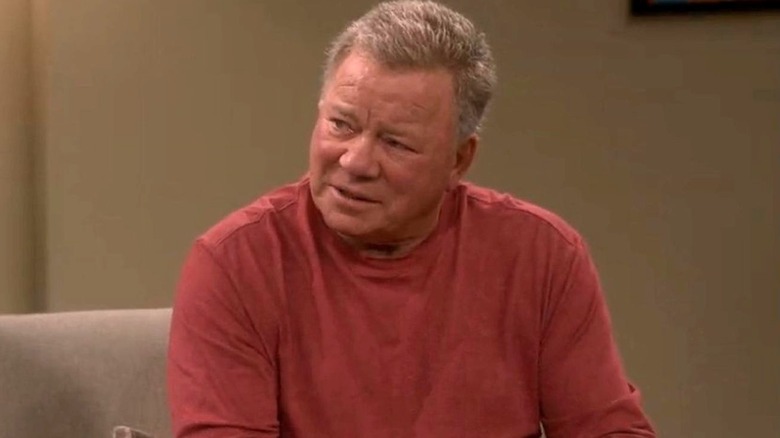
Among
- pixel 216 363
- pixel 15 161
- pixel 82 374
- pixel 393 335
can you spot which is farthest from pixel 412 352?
pixel 15 161

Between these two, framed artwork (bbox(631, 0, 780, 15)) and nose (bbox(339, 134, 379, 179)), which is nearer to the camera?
nose (bbox(339, 134, 379, 179))

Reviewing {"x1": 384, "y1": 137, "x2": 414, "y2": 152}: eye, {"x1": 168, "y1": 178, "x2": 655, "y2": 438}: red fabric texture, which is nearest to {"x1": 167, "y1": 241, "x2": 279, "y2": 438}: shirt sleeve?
{"x1": 168, "y1": 178, "x2": 655, "y2": 438}: red fabric texture

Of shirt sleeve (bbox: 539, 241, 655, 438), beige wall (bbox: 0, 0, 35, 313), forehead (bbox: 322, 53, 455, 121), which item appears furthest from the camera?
beige wall (bbox: 0, 0, 35, 313)

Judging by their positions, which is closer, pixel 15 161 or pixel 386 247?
pixel 386 247

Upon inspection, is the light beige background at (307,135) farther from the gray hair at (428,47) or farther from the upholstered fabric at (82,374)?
the gray hair at (428,47)

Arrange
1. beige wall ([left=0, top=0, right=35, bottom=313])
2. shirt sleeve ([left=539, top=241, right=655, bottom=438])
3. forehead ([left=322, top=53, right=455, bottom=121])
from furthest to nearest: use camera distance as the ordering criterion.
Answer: beige wall ([left=0, top=0, right=35, bottom=313]) → shirt sleeve ([left=539, top=241, right=655, bottom=438]) → forehead ([left=322, top=53, right=455, bottom=121])

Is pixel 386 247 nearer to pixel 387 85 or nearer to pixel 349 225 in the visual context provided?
pixel 349 225

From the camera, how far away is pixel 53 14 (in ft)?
7.44

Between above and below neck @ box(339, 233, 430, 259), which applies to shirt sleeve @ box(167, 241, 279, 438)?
below

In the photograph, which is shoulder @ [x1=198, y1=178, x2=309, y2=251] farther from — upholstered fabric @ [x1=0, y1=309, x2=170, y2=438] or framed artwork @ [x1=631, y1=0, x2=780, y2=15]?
framed artwork @ [x1=631, y1=0, x2=780, y2=15]

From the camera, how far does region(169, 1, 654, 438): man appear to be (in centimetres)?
129

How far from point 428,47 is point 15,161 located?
4.37ft

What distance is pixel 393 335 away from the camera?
1.38 m

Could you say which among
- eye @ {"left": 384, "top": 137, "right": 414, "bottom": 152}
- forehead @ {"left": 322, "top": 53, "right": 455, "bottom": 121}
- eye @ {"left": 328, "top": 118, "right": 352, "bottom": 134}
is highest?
forehead @ {"left": 322, "top": 53, "right": 455, "bottom": 121}
